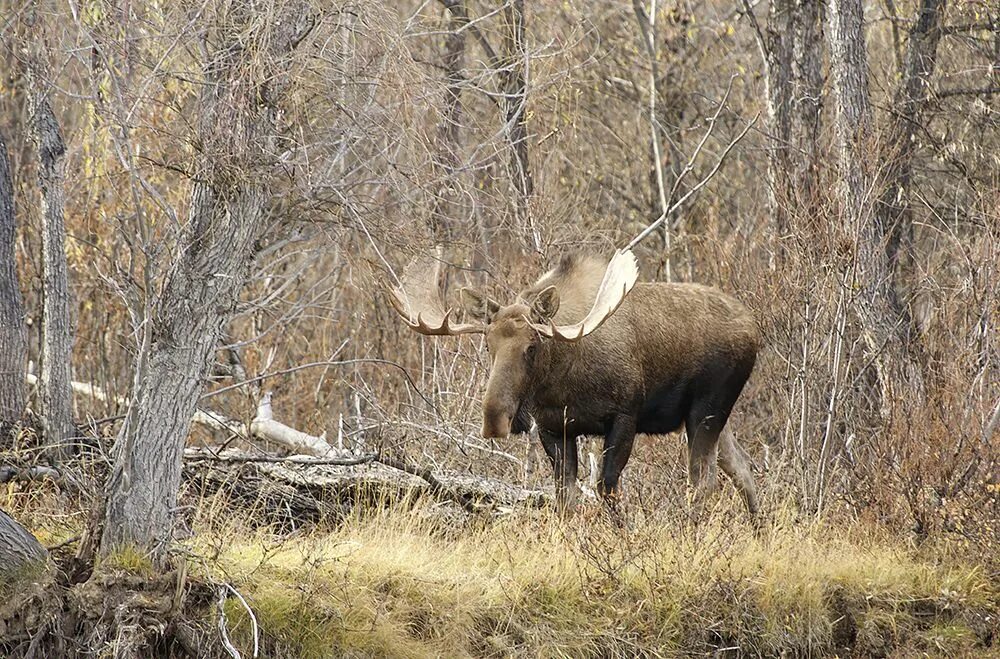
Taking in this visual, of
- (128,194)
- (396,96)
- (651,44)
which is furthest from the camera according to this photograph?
(651,44)

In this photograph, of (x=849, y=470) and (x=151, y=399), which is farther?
(x=849, y=470)

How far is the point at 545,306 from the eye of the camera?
9.79m

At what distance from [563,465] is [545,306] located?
3.72ft

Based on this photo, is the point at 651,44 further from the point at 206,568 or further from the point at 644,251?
the point at 206,568

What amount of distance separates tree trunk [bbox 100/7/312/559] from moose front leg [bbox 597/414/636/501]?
3020 mm

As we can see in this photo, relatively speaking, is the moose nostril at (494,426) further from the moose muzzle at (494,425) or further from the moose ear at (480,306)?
the moose ear at (480,306)

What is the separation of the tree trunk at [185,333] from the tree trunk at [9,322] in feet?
6.62

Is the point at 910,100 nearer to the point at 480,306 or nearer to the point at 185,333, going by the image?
the point at 480,306

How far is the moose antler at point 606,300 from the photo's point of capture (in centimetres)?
954

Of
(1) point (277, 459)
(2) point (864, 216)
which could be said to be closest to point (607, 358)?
(1) point (277, 459)

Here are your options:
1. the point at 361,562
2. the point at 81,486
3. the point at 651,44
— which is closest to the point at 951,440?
the point at 361,562

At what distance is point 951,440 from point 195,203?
19.1 ft

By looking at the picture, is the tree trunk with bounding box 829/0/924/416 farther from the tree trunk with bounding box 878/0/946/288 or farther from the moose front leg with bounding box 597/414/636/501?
the moose front leg with bounding box 597/414/636/501

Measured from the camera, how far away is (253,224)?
8.12 metres
